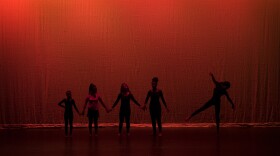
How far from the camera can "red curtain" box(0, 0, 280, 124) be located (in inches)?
533

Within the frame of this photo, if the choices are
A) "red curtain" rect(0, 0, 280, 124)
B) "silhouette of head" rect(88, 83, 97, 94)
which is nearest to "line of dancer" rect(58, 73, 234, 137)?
"silhouette of head" rect(88, 83, 97, 94)

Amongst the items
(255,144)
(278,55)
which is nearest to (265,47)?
(278,55)

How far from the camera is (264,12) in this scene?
1395 centimetres

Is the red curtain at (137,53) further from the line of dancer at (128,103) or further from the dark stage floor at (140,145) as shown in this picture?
the line of dancer at (128,103)

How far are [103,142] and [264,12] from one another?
715cm

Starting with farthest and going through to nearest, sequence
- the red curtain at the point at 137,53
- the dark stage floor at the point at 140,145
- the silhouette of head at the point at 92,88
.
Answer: the red curtain at the point at 137,53
the silhouette of head at the point at 92,88
the dark stage floor at the point at 140,145

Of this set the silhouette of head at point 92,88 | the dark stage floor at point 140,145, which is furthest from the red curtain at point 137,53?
the silhouette of head at point 92,88

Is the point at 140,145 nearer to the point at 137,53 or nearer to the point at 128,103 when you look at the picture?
the point at 128,103

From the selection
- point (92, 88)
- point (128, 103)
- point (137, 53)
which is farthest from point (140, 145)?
point (137, 53)

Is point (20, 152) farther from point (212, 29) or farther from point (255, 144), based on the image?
point (212, 29)

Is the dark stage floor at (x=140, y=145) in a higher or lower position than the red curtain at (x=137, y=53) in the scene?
lower

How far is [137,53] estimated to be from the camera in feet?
44.8

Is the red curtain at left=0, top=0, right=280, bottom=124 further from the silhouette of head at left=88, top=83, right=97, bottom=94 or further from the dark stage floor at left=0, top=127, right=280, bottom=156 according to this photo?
the silhouette of head at left=88, top=83, right=97, bottom=94

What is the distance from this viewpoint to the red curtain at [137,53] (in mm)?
13539
